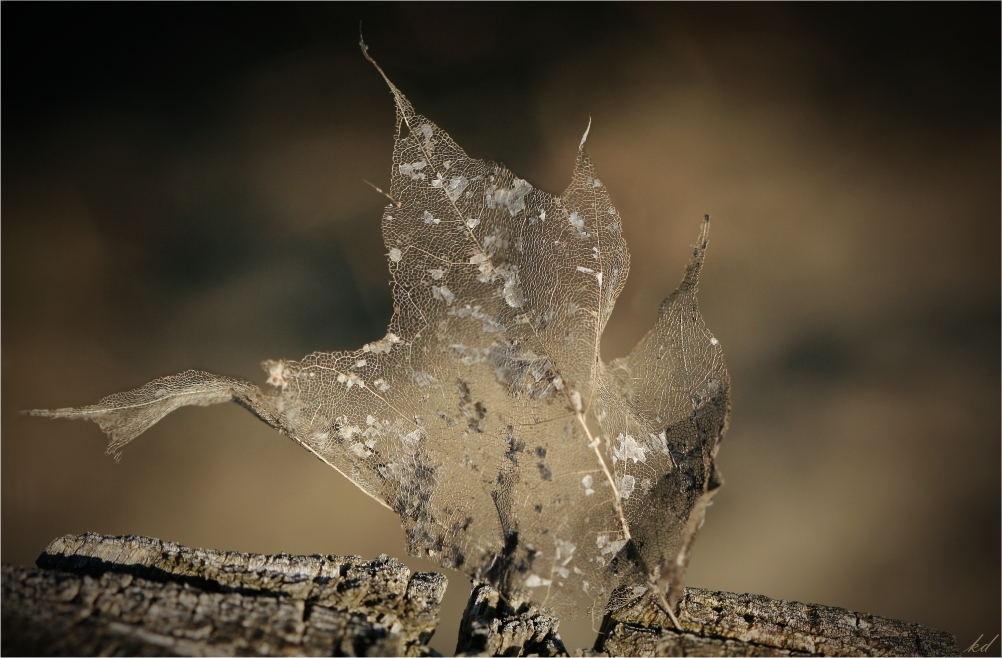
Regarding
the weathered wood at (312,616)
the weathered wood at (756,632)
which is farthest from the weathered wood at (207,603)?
the weathered wood at (756,632)

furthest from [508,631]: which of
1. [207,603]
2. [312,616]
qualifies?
[207,603]

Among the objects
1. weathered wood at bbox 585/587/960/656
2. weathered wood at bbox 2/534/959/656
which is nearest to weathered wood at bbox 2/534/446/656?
weathered wood at bbox 2/534/959/656

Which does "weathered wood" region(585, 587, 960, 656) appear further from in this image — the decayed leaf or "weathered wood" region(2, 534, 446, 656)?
"weathered wood" region(2, 534, 446, 656)

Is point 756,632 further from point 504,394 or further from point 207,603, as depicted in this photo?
point 207,603

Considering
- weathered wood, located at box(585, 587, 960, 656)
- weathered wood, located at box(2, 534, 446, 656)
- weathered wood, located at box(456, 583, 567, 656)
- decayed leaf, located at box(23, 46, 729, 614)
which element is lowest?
weathered wood, located at box(2, 534, 446, 656)

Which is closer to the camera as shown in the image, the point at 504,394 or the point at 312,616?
the point at 312,616

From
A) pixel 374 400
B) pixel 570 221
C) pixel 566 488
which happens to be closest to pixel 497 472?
pixel 566 488

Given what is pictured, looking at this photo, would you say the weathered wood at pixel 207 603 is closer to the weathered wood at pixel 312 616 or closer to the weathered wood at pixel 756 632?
the weathered wood at pixel 312 616
